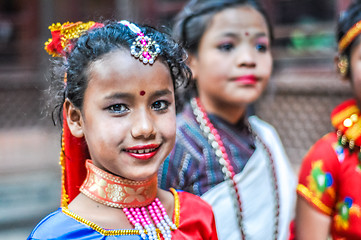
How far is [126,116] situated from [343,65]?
3.47 feet

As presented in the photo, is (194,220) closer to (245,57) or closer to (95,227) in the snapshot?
(95,227)

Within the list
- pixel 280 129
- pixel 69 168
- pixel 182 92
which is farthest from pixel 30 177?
pixel 69 168

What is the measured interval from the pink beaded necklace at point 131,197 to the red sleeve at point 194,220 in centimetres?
5

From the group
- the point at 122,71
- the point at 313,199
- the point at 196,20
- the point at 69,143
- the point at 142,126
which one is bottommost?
the point at 313,199

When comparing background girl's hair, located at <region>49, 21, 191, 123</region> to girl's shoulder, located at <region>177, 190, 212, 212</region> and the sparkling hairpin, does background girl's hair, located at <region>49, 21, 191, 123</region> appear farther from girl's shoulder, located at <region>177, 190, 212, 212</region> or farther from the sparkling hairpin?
girl's shoulder, located at <region>177, 190, 212, 212</region>

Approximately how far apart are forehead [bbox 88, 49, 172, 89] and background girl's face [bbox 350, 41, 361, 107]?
881 mm

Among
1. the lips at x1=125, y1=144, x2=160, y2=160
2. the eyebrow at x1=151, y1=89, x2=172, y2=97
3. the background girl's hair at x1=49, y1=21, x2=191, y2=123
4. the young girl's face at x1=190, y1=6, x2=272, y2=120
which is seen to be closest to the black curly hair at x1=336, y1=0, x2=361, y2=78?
the young girl's face at x1=190, y1=6, x2=272, y2=120

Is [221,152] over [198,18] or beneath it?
beneath

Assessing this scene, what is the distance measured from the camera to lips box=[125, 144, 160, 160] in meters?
1.28

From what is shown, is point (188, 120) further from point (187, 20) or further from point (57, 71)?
point (57, 71)

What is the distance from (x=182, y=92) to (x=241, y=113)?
287 millimetres

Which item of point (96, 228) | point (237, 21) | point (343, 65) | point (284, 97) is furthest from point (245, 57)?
point (284, 97)

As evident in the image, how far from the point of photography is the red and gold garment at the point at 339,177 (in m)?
1.74

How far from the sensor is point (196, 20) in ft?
6.73
